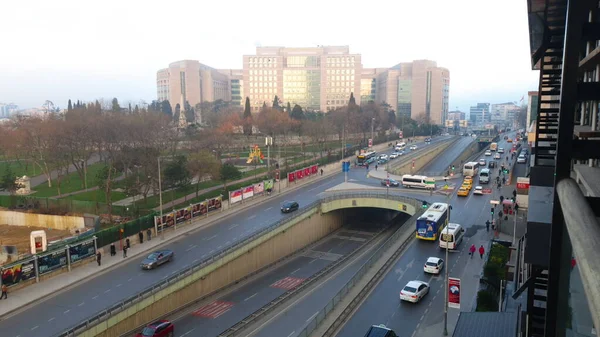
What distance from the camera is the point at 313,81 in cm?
16200

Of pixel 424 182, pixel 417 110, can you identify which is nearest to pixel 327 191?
pixel 424 182

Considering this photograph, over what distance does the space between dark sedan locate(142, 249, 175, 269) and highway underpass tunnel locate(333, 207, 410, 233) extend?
21.1 metres

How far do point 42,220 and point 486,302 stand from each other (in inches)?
1451

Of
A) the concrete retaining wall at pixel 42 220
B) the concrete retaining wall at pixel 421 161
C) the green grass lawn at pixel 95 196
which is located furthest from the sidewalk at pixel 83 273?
the concrete retaining wall at pixel 421 161

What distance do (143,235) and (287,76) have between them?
135 m

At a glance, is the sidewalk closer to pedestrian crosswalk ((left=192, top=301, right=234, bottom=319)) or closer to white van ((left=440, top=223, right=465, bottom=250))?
pedestrian crosswalk ((left=192, top=301, right=234, bottom=319))

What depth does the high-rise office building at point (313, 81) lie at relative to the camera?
520 feet

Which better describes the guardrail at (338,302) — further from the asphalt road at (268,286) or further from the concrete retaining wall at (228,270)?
the concrete retaining wall at (228,270)

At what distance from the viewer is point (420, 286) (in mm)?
20953

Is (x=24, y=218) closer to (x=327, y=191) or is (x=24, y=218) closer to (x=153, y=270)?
(x=153, y=270)

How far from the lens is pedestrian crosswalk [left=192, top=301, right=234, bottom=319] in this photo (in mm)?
25747

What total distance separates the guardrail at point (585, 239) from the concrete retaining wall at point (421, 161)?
5843cm

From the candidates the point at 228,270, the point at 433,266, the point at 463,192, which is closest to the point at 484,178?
the point at 463,192

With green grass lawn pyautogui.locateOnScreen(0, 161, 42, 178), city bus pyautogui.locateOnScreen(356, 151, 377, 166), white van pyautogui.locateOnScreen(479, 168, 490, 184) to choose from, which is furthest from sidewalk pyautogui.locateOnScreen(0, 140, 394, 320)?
green grass lawn pyautogui.locateOnScreen(0, 161, 42, 178)
